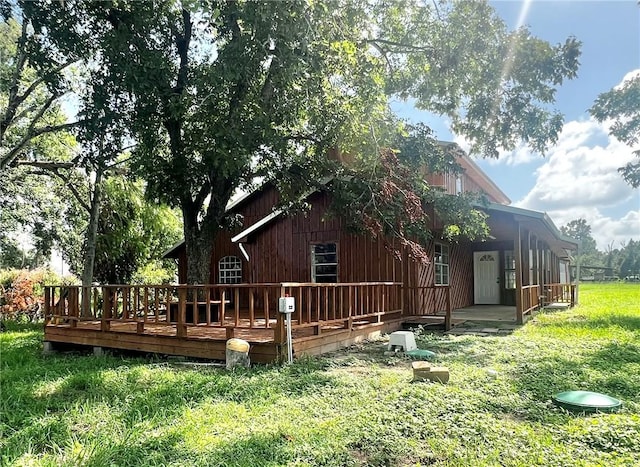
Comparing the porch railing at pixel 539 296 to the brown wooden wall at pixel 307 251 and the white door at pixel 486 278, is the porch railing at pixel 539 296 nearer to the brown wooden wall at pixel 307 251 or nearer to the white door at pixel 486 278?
the white door at pixel 486 278

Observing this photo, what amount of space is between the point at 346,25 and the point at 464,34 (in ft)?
11.9

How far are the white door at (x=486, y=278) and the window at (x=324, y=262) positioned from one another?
6.92 m

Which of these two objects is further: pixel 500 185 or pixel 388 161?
pixel 500 185

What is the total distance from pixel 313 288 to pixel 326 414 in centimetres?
803

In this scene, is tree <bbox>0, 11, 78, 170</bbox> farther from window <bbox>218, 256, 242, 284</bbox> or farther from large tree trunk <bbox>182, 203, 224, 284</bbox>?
window <bbox>218, 256, 242, 284</bbox>

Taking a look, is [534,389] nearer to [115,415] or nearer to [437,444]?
[437,444]

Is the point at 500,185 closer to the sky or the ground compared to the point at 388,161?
closer to the sky

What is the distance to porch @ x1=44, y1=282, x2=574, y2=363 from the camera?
7.11 meters

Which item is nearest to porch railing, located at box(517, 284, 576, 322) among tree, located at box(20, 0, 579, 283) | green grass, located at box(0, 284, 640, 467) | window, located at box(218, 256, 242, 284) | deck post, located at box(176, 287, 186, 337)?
tree, located at box(20, 0, 579, 283)

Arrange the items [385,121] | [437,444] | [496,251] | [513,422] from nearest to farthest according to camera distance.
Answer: [437,444] → [513,422] → [385,121] → [496,251]

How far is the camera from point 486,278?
16.8 metres

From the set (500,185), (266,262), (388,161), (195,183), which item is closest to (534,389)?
(388,161)

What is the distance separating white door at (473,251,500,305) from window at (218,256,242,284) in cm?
884

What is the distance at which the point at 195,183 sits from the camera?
30.9 ft
